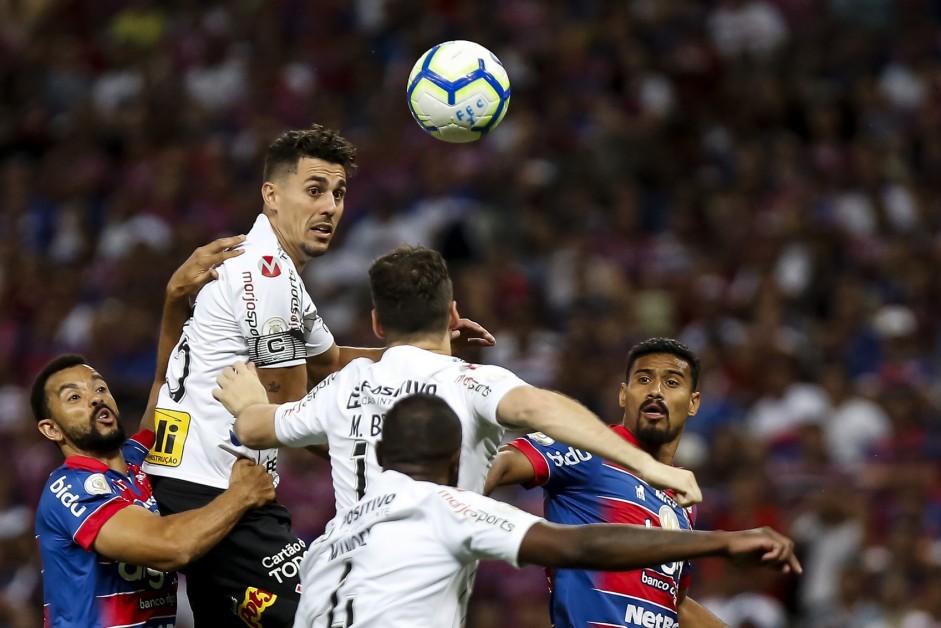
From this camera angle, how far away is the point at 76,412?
6742 millimetres

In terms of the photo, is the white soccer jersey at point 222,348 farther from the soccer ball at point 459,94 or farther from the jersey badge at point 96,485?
the soccer ball at point 459,94

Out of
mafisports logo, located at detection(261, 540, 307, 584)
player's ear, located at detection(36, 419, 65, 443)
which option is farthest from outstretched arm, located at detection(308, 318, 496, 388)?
player's ear, located at detection(36, 419, 65, 443)

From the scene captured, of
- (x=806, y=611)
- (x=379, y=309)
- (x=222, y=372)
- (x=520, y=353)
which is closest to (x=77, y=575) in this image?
(x=222, y=372)

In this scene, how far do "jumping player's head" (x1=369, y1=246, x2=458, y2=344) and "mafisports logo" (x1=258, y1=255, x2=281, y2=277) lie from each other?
0.88m

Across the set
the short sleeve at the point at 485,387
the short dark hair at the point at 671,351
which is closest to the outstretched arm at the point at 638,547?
the short sleeve at the point at 485,387

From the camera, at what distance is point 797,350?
1227 centimetres

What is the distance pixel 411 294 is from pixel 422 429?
67 centimetres

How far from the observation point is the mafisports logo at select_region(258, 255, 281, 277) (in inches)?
259

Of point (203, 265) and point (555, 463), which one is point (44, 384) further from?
point (555, 463)

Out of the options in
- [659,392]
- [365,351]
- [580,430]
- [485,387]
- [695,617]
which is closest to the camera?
[580,430]

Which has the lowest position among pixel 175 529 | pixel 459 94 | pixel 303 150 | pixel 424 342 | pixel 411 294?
pixel 175 529

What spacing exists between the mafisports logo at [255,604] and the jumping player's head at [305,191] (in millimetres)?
1512

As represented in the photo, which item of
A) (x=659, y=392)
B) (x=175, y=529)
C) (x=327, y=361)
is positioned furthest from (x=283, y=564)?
(x=659, y=392)

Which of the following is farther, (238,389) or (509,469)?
(509,469)
